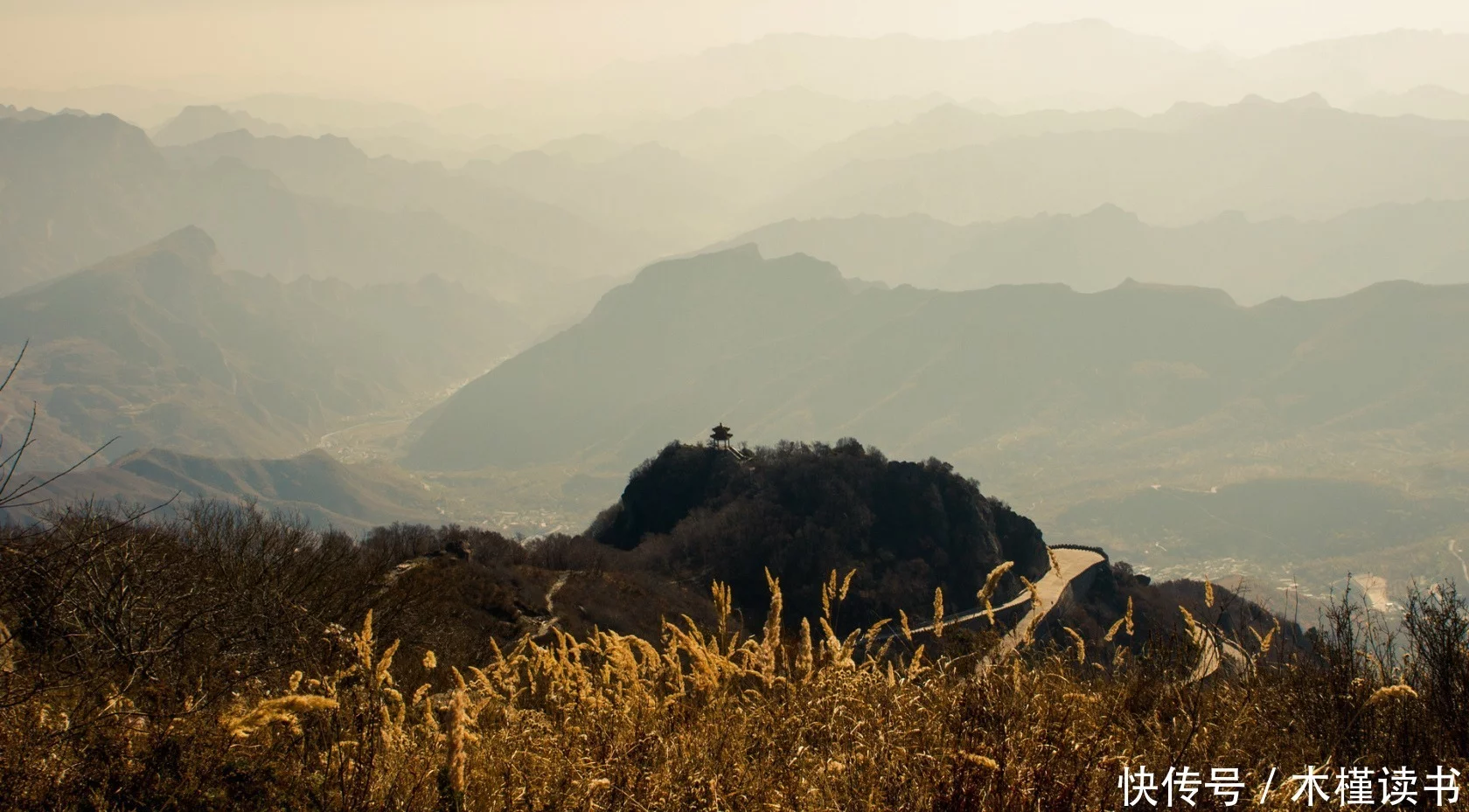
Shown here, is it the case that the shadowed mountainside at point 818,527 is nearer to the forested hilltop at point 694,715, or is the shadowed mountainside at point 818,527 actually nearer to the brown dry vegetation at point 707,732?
the forested hilltop at point 694,715

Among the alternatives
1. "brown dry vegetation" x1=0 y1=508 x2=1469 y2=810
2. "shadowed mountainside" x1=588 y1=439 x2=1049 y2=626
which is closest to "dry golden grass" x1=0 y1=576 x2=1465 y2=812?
"brown dry vegetation" x1=0 y1=508 x2=1469 y2=810

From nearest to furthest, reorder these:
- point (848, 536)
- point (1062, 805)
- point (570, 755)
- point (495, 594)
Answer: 1. point (1062, 805)
2. point (570, 755)
3. point (495, 594)
4. point (848, 536)

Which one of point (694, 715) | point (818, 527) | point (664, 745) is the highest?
point (664, 745)

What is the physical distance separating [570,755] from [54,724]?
361 cm

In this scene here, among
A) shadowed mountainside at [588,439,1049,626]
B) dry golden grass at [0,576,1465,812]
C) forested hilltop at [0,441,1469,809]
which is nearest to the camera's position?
dry golden grass at [0,576,1465,812]

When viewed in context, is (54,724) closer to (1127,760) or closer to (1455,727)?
(1127,760)

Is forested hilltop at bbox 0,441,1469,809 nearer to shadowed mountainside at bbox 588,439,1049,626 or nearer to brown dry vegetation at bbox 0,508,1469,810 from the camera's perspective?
brown dry vegetation at bbox 0,508,1469,810

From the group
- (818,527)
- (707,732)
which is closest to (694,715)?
(707,732)

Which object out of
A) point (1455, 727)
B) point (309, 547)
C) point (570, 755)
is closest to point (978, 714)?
point (570, 755)

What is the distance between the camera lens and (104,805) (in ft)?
18.6

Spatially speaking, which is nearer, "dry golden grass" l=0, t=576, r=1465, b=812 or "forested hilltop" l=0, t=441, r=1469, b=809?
"dry golden grass" l=0, t=576, r=1465, b=812

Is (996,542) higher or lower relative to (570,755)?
lower

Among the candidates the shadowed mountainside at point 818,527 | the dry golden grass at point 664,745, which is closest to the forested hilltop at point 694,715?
the dry golden grass at point 664,745

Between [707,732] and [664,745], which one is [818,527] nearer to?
[707,732]
